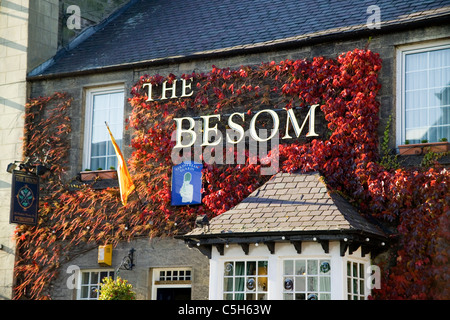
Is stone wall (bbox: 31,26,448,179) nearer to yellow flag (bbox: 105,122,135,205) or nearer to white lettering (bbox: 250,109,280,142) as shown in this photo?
yellow flag (bbox: 105,122,135,205)

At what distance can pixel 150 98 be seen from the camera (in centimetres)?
1605

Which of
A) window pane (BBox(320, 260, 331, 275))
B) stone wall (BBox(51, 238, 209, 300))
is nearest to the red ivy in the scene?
stone wall (BBox(51, 238, 209, 300))

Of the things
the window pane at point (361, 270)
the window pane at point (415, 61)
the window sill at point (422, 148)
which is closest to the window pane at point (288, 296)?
the window pane at point (361, 270)

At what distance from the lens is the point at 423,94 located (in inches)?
544

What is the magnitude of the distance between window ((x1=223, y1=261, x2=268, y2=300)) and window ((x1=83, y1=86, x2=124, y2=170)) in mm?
4216

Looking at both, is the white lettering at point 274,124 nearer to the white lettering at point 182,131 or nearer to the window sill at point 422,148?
the white lettering at point 182,131

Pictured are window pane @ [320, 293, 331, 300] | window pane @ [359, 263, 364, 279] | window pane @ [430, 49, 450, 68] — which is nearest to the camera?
window pane @ [320, 293, 331, 300]

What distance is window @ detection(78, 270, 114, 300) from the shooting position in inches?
624

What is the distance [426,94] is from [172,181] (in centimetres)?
505

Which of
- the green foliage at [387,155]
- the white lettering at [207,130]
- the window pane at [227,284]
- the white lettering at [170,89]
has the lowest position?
the window pane at [227,284]

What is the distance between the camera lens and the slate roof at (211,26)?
1460 centimetres

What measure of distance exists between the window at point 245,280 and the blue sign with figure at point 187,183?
77.3 inches
